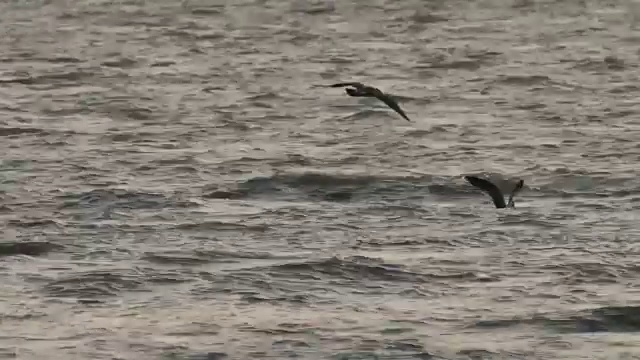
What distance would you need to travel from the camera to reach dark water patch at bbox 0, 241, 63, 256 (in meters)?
7.50

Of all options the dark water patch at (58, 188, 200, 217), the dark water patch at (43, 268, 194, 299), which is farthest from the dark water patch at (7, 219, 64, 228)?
the dark water patch at (43, 268, 194, 299)

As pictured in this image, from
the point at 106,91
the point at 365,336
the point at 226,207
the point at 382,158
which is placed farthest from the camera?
the point at 106,91

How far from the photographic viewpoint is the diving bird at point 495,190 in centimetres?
781

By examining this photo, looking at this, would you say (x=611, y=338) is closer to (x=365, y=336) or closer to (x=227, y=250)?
(x=365, y=336)

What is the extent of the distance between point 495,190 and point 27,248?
6.44 ft

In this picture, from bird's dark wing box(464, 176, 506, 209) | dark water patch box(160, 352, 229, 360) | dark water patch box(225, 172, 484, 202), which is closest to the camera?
dark water patch box(160, 352, 229, 360)

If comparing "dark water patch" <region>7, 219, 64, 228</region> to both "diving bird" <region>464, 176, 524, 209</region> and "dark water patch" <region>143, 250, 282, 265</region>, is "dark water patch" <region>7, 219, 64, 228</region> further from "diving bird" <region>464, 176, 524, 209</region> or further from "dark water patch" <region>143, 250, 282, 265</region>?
"diving bird" <region>464, 176, 524, 209</region>

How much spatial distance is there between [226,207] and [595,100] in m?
2.91

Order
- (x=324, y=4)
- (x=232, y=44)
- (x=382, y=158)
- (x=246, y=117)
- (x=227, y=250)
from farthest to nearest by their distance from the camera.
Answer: (x=324, y=4) < (x=232, y=44) < (x=246, y=117) < (x=382, y=158) < (x=227, y=250)

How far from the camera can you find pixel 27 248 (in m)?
7.55

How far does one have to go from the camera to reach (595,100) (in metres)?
10.4

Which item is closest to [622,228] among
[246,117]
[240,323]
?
[240,323]

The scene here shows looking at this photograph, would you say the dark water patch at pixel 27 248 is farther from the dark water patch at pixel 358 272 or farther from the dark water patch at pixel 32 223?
the dark water patch at pixel 358 272

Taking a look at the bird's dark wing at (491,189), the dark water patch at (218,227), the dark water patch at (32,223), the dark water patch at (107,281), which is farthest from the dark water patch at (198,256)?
the bird's dark wing at (491,189)
